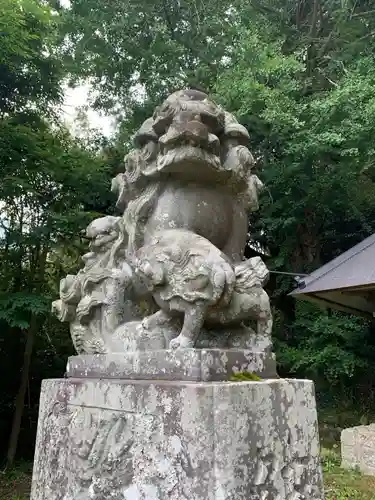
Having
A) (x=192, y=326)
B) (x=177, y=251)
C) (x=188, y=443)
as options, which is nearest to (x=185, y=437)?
(x=188, y=443)

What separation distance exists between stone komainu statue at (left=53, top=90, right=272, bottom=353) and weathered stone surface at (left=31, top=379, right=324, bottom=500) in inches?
7.6

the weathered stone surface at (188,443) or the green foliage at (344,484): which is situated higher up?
the weathered stone surface at (188,443)

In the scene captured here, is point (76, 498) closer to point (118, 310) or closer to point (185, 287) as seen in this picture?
point (118, 310)

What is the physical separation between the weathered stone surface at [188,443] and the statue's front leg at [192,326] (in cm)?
14

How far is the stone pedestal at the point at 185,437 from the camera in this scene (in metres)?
1.50

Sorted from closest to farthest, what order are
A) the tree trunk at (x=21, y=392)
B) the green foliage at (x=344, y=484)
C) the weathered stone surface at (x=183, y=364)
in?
the weathered stone surface at (x=183, y=364) → the green foliage at (x=344, y=484) → the tree trunk at (x=21, y=392)

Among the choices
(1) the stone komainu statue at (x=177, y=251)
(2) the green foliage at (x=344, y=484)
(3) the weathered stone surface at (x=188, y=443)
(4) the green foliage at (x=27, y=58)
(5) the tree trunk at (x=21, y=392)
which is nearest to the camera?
(3) the weathered stone surface at (x=188, y=443)

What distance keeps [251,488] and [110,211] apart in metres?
6.44

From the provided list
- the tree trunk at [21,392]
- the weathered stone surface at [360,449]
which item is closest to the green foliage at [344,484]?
the weathered stone surface at [360,449]

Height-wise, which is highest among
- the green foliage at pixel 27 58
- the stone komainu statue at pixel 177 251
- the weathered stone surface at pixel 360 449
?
the green foliage at pixel 27 58

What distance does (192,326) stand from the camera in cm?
167

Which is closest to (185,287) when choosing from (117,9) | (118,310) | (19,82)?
(118,310)

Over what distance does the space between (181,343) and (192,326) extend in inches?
2.5

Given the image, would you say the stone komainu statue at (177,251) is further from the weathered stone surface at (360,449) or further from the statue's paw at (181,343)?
the weathered stone surface at (360,449)
